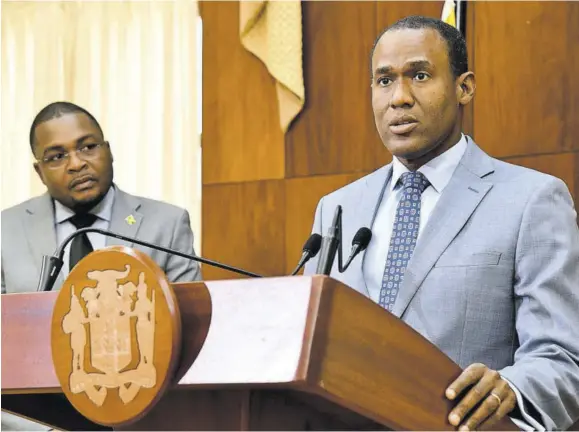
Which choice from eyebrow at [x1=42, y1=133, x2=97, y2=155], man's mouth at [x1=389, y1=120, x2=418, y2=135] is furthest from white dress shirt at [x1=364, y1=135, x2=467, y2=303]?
eyebrow at [x1=42, y1=133, x2=97, y2=155]

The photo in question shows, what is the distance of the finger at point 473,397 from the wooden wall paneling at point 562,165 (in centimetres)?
219

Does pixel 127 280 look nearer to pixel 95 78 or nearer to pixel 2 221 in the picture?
pixel 2 221

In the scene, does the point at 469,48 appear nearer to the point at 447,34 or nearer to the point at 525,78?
the point at 525,78

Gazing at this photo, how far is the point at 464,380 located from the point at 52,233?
251cm

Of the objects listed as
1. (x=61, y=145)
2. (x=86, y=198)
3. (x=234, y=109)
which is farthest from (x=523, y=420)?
(x=234, y=109)

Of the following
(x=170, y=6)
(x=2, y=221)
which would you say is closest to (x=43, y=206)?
(x=2, y=221)

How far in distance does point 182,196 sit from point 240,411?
4143 mm

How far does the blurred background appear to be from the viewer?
395 centimetres

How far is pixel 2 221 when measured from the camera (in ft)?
13.2

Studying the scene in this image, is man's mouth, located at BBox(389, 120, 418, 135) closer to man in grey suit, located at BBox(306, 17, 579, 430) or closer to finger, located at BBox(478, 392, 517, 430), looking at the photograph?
man in grey suit, located at BBox(306, 17, 579, 430)

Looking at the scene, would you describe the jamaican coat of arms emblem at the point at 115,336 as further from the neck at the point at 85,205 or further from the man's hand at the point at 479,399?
the neck at the point at 85,205

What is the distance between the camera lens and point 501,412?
5.66 feet

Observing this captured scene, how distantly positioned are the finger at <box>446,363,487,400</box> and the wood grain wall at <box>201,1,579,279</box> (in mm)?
2246

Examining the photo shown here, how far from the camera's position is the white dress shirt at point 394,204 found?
234 cm
